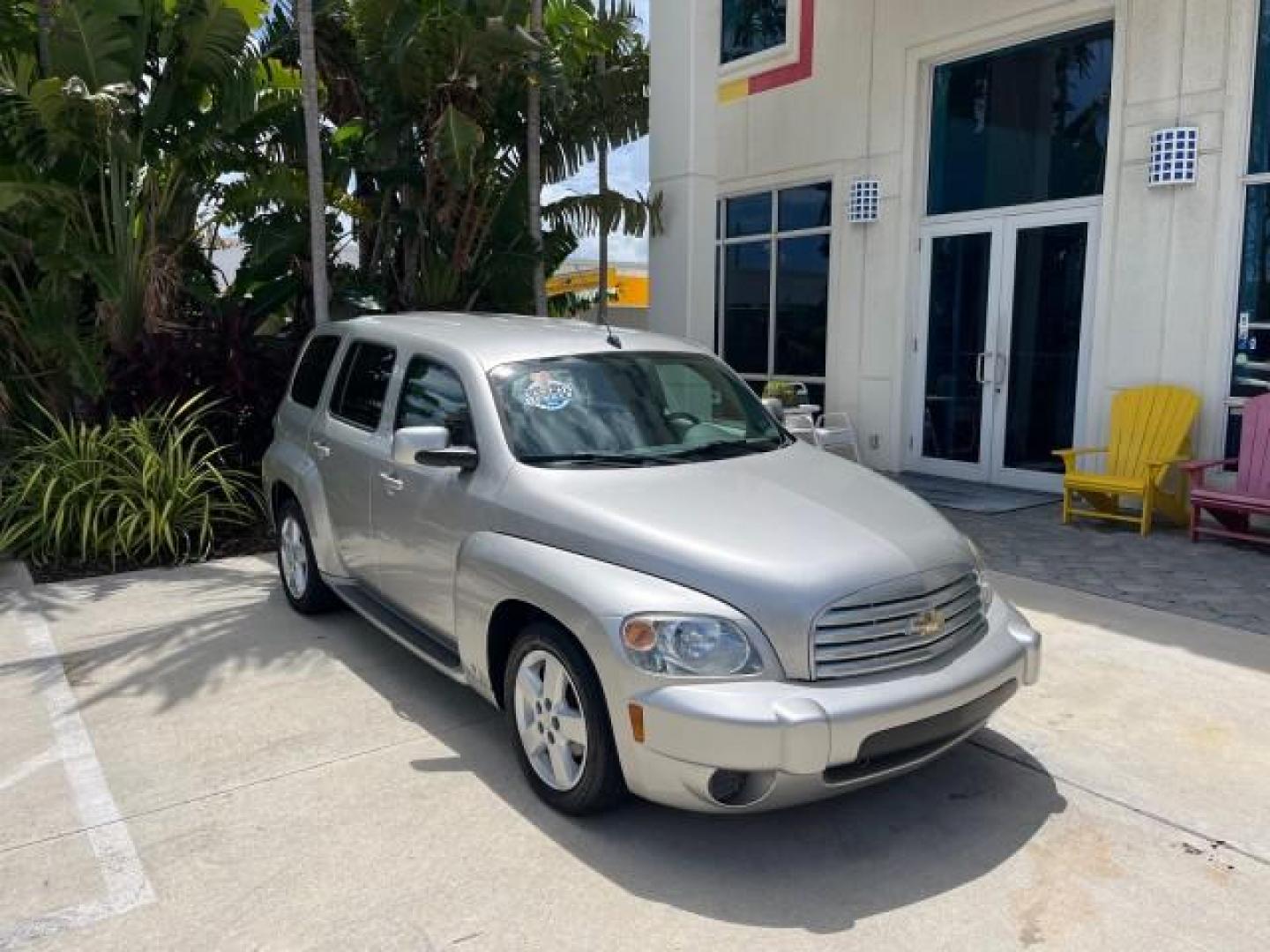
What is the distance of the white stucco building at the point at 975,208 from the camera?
7.79m

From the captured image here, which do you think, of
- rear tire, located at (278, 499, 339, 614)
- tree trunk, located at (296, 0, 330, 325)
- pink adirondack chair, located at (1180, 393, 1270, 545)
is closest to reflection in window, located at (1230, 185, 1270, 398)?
pink adirondack chair, located at (1180, 393, 1270, 545)

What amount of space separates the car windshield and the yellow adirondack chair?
4.14 meters

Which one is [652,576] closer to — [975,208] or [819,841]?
[819,841]

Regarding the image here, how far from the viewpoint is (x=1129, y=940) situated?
2.84m

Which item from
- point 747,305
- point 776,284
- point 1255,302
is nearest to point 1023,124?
point 1255,302

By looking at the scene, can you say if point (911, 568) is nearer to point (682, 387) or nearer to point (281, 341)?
point (682, 387)

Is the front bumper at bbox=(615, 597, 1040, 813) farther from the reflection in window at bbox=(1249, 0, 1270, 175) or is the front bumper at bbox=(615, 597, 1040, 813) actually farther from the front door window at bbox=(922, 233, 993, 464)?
the front door window at bbox=(922, 233, 993, 464)

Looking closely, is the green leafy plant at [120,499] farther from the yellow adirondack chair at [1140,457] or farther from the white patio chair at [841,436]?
the yellow adirondack chair at [1140,457]

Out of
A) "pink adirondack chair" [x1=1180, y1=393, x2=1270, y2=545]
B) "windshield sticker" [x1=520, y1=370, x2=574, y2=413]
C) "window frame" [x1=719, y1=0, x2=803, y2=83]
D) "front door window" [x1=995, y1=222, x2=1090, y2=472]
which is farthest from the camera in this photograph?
"window frame" [x1=719, y1=0, x2=803, y2=83]

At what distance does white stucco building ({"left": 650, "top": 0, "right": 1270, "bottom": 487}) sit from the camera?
25.6 feet

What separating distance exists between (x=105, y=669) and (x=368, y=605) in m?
1.44

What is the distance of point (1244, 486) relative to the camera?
7223mm

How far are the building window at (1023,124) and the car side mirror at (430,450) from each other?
7028mm

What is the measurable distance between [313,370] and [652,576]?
341 cm
